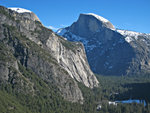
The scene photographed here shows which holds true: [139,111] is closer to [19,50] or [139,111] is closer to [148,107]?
[148,107]

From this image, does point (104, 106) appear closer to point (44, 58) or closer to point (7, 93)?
point (44, 58)

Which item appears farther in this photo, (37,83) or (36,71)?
(36,71)

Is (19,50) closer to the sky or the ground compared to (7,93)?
closer to the sky

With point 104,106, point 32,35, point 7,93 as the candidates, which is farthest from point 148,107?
point 32,35

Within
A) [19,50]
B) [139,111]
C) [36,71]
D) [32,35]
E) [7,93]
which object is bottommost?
[139,111]

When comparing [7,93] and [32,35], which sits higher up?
[32,35]

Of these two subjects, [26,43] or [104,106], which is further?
[26,43]

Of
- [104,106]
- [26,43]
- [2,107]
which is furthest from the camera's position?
[26,43]

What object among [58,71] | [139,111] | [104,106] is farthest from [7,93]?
[139,111]

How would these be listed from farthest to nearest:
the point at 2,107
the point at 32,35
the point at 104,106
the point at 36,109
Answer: the point at 32,35
the point at 104,106
the point at 36,109
the point at 2,107
